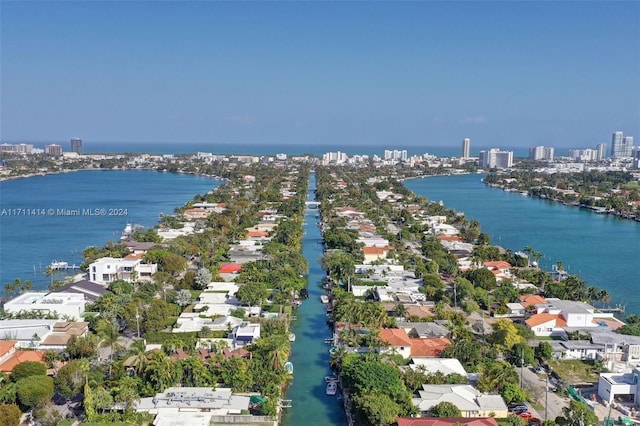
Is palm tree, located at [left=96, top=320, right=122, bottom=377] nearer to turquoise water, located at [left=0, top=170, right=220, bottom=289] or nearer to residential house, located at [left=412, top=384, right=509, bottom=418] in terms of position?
residential house, located at [left=412, top=384, right=509, bottom=418]

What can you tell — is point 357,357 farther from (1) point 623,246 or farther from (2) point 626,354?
(1) point 623,246

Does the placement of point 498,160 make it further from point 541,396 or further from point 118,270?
point 541,396

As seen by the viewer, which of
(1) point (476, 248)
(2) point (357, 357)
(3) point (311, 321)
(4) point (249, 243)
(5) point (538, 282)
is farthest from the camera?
(4) point (249, 243)

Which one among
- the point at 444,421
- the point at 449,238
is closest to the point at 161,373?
the point at 444,421

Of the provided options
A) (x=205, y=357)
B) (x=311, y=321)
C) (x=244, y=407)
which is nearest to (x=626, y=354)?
(x=311, y=321)

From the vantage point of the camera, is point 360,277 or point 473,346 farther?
point 360,277

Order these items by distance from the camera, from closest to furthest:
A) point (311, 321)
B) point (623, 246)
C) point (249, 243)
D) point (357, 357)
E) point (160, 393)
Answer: point (160, 393) < point (357, 357) < point (311, 321) < point (249, 243) < point (623, 246)
